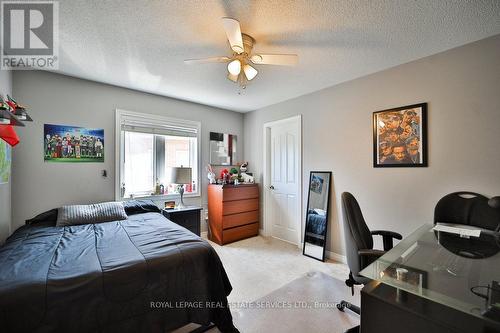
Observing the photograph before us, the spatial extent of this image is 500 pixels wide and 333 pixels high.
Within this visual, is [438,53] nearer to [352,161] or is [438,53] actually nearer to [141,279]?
[352,161]

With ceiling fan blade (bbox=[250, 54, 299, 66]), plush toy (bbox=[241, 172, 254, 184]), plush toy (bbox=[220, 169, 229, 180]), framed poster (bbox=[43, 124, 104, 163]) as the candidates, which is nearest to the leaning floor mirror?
plush toy (bbox=[241, 172, 254, 184])

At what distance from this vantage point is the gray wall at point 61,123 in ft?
8.18

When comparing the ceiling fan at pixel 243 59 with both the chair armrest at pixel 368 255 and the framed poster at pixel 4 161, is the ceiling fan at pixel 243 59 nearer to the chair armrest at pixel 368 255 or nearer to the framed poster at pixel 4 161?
the chair armrest at pixel 368 255

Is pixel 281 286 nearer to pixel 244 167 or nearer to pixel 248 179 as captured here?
pixel 248 179

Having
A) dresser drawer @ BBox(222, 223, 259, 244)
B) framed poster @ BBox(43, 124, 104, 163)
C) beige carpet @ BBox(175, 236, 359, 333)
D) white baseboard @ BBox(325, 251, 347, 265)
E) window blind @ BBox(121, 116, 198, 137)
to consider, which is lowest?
beige carpet @ BBox(175, 236, 359, 333)

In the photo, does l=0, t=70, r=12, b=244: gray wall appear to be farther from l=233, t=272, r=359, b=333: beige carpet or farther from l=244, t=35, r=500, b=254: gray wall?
l=244, t=35, r=500, b=254: gray wall

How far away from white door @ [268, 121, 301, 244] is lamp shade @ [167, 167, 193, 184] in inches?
61.3

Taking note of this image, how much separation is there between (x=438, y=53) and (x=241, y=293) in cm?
320

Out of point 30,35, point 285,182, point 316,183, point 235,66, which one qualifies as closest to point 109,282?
point 235,66

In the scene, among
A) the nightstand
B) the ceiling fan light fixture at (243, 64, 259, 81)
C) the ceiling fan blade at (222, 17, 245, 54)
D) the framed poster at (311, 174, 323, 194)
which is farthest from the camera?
the framed poster at (311, 174, 323, 194)

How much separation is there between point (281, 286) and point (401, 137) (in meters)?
2.14

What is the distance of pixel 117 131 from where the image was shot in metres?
3.10

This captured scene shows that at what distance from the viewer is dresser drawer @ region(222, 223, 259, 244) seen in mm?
3611

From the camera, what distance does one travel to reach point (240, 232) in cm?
381
